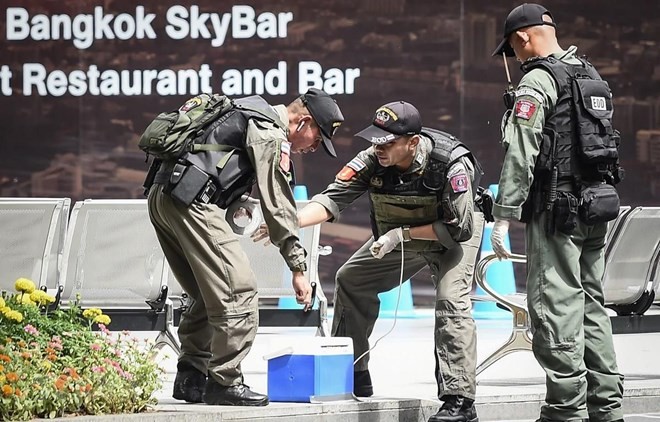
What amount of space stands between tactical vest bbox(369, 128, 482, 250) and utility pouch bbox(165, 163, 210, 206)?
110 centimetres

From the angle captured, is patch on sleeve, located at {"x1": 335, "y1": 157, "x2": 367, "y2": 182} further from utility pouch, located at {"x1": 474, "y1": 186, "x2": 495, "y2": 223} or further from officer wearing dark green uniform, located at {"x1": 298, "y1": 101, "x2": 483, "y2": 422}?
utility pouch, located at {"x1": 474, "y1": 186, "x2": 495, "y2": 223}

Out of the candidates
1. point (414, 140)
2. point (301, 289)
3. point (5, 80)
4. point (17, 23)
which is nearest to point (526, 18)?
point (414, 140)

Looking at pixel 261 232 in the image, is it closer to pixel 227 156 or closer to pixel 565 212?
pixel 227 156

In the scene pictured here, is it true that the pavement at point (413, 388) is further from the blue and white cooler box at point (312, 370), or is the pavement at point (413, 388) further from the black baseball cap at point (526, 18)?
the black baseball cap at point (526, 18)

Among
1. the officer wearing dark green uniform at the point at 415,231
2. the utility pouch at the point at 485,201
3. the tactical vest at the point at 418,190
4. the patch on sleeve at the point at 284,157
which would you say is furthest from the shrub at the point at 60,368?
the utility pouch at the point at 485,201

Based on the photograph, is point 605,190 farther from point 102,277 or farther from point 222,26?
point 222,26

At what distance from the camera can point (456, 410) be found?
7.23 meters

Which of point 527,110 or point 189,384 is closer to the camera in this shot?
point 527,110

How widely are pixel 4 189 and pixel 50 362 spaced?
9.27 meters

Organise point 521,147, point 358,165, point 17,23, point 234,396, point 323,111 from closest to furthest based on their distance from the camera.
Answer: point 521,147 < point 234,396 < point 323,111 < point 358,165 < point 17,23

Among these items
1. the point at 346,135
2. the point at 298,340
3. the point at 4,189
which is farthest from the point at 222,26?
the point at 298,340

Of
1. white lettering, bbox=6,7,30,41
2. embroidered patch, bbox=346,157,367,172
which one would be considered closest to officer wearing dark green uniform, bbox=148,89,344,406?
embroidered patch, bbox=346,157,367,172

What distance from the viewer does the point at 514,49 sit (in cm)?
733

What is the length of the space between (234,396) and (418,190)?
4.89ft
